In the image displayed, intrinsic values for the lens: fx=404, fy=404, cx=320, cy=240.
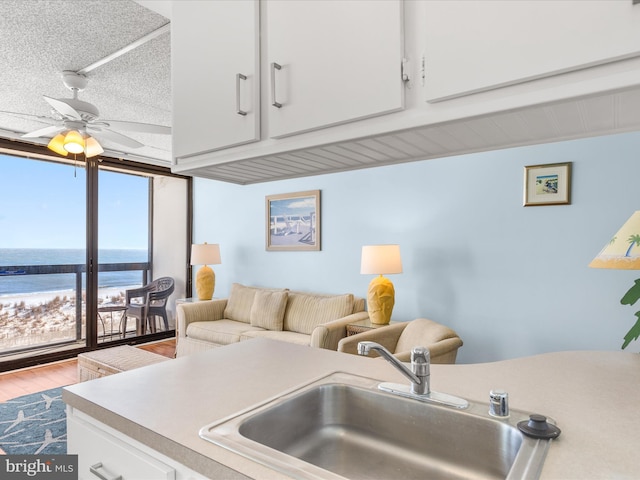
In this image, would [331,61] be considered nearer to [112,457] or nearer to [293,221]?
[112,457]

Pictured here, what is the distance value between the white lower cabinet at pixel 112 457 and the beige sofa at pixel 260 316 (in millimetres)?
2342

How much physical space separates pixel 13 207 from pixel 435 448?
4915 mm

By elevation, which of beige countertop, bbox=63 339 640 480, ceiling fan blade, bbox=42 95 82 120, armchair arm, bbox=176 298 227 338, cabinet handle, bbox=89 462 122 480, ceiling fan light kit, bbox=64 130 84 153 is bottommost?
armchair arm, bbox=176 298 227 338

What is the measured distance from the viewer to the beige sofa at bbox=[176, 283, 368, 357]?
12.6ft

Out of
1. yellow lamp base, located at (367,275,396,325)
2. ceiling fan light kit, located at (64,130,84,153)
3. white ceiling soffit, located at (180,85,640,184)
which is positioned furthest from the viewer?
yellow lamp base, located at (367,275,396,325)

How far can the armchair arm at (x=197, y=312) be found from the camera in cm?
447

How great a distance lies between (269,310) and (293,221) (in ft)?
3.40

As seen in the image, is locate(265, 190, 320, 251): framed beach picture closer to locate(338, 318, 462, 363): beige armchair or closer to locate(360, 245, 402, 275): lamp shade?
locate(360, 245, 402, 275): lamp shade

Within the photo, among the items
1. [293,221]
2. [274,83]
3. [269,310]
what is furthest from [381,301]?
[274,83]

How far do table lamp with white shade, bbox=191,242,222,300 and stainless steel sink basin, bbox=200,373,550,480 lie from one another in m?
3.86

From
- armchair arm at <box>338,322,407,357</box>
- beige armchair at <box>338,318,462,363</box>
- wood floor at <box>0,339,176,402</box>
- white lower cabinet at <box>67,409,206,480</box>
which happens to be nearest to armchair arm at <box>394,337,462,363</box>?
beige armchair at <box>338,318,462,363</box>

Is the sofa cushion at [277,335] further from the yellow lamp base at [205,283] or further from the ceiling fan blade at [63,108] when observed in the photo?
the ceiling fan blade at [63,108]

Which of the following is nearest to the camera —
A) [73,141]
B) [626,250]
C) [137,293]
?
[626,250]

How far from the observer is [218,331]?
415 cm
